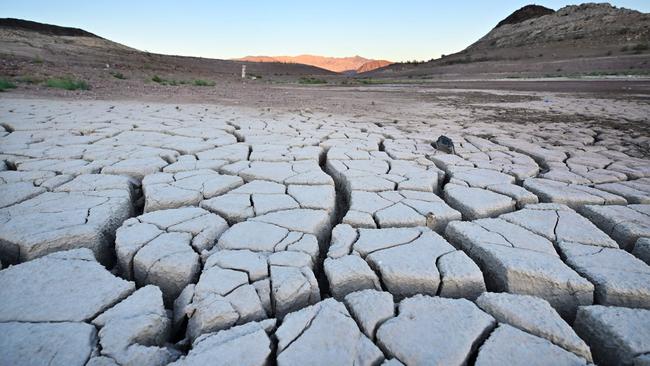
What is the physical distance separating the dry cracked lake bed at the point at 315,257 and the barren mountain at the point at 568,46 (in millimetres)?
22287

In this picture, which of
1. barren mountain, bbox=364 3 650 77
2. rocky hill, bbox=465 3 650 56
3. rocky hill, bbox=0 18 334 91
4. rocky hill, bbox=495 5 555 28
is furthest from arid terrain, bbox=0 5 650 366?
→ rocky hill, bbox=495 5 555 28

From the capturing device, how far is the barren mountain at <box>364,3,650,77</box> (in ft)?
68.6

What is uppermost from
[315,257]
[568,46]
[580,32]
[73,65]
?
[580,32]

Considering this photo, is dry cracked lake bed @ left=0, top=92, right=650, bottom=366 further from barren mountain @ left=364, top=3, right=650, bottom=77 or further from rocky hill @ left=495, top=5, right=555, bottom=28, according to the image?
rocky hill @ left=495, top=5, right=555, bottom=28

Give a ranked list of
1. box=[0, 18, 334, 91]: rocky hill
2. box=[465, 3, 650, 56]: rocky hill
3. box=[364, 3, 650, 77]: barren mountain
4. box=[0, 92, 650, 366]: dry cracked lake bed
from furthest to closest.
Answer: box=[465, 3, 650, 56]: rocky hill, box=[364, 3, 650, 77]: barren mountain, box=[0, 18, 334, 91]: rocky hill, box=[0, 92, 650, 366]: dry cracked lake bed

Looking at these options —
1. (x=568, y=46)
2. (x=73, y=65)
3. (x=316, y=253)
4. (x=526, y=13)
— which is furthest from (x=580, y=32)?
(x=316, y=253)

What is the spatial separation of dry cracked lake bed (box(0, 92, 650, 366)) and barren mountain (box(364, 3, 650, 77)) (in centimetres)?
2229

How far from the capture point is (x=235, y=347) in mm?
961

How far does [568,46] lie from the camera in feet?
88.6

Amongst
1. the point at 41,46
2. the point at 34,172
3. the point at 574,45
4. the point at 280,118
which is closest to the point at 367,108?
the point at 280,118

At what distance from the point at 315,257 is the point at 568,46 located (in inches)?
1350

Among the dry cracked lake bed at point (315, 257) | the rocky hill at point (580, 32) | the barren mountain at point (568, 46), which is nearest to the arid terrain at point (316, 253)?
the dry cracked lake bed at point (315, 257)

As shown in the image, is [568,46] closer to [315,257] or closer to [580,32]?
[580,32]

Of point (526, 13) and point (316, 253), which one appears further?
point (526, 13)
